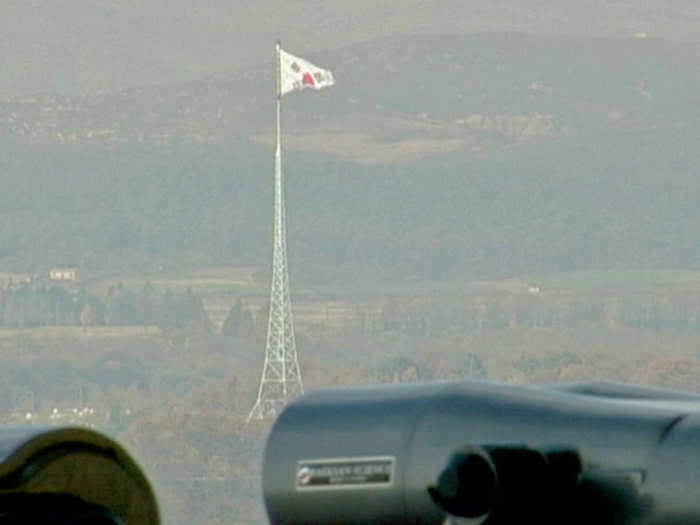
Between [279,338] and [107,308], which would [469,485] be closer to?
[279,338]

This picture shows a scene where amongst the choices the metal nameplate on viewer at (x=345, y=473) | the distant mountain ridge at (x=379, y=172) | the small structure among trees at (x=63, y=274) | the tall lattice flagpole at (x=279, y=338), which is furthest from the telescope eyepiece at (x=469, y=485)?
the small structure among trees at (x=63, y=274)

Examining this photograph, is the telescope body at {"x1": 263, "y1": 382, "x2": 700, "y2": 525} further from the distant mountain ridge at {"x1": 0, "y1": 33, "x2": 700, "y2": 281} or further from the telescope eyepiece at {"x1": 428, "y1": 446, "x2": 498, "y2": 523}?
the distant mountain ridge at {"x1": 0, "y1": 33, "x2": 700, "y2": 281}

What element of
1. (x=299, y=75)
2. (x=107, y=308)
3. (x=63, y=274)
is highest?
(x=299, y=75)

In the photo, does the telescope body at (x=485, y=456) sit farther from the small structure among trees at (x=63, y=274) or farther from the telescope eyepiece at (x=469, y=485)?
the small structure among trees at (x=63, y=274)

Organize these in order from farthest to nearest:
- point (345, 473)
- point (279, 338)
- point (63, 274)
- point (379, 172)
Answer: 1. point (379, 172)
2. point (63, 274)
3. point (279, 338)
4. point (345, 473)

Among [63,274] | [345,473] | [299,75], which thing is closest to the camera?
[345,473]

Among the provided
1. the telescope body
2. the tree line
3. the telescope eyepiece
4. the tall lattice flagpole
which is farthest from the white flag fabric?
the telescope eyepiece

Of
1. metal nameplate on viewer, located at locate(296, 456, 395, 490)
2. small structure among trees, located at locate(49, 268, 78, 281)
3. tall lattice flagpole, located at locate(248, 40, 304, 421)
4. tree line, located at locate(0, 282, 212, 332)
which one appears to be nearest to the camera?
metal nameplate on viewer, located at locate(296, 456, 395, 490)

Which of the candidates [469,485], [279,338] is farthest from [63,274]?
[469,485]
